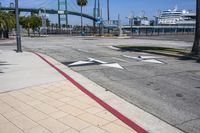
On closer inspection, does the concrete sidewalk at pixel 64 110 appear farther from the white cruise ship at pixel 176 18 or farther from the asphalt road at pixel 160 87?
the white cruise ship at pixel 176 18

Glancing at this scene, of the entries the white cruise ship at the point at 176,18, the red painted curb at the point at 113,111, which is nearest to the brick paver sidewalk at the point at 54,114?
the red painted curb at the point at 113,111

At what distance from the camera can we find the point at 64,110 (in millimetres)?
6465

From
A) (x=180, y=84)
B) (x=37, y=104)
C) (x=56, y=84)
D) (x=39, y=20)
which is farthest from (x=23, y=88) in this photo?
(x=39, y=20)

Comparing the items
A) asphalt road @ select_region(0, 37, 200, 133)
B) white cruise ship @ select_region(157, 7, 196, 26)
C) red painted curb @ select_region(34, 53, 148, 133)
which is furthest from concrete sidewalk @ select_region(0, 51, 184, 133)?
white cruise ship @ select_region(157, 7, 196, 26)

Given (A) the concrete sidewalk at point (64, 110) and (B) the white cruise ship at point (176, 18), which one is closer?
(A) the concrete sidewalk at point (64, 110)

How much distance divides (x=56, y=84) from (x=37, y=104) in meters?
2.23

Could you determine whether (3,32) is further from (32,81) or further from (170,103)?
(170,103)

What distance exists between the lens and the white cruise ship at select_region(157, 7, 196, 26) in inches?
4050

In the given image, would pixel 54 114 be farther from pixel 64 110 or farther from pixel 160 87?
pixel 160 87

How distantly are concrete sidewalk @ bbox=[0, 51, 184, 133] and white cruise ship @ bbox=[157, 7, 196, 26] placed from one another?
94963mm

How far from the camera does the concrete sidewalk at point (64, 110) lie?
5.46 m

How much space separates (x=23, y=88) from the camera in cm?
872

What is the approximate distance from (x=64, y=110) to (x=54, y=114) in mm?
326

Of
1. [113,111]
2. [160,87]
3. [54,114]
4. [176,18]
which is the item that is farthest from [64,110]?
[176,18]
